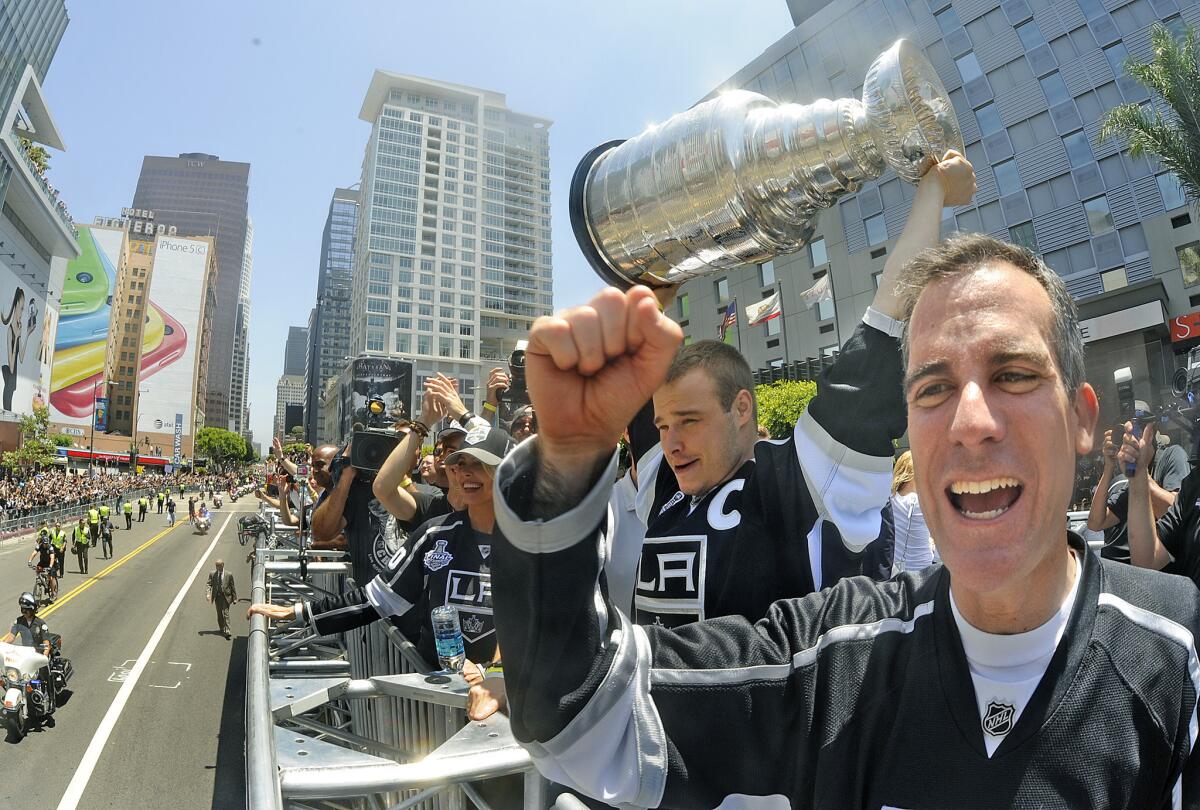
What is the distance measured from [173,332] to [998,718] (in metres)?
133

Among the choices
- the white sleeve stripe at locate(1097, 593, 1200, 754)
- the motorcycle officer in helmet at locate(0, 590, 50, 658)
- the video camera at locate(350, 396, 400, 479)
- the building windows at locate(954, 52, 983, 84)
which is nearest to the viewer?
the white sleeve stripe at locate(1097, 593, 1200, 754)

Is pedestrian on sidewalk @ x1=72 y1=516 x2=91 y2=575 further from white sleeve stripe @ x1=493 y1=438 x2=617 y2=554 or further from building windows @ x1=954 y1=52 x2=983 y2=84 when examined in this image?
building windows @ x1=954 y1=52 x2=983 y2=84

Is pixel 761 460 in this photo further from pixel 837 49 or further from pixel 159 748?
pixel 837 49

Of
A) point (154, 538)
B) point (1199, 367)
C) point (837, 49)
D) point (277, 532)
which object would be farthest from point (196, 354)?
point (1199, 367)

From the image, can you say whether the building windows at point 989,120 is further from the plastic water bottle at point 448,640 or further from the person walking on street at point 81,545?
the person walking on street at point 81,545

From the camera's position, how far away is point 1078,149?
101 ft

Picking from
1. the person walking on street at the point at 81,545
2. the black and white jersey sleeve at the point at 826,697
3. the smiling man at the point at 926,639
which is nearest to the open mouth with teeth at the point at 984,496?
the smiling man at the point at 926,639

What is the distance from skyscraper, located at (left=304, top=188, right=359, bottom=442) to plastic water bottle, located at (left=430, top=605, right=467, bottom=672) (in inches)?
6414

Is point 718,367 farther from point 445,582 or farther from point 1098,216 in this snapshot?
point 1098,216

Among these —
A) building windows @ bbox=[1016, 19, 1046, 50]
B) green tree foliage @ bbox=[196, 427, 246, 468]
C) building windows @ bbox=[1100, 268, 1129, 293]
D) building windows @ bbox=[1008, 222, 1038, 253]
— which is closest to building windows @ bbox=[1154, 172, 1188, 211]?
building windows @ bbox=[1100, 268, 1129, 293]

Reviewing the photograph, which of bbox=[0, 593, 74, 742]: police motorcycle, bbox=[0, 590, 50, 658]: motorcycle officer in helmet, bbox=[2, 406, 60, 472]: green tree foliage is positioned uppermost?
bbox=[2, 406, 60, 472]: green tree foliage

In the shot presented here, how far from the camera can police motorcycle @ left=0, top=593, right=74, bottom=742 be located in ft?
32.4

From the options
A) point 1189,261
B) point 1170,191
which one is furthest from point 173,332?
point 1189,261

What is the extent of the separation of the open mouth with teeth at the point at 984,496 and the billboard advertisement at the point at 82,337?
10716 centimetres
